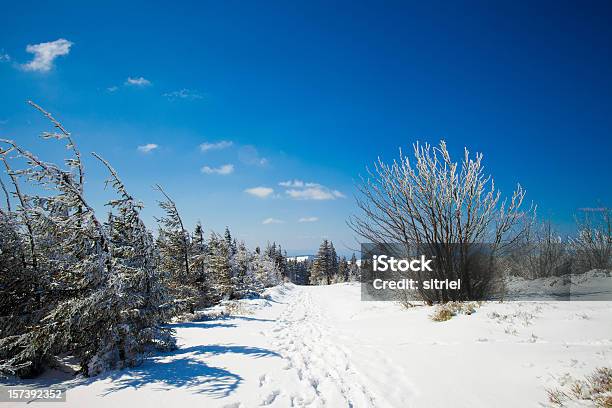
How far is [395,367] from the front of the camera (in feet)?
17.4

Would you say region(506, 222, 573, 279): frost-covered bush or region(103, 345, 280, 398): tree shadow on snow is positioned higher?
region(506, 222, 573, 279): frost-covered bush

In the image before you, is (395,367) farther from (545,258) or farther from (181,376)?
(545,258)

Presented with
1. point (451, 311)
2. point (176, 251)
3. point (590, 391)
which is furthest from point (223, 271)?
point (590, 391)

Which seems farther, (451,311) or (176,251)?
(176,251)

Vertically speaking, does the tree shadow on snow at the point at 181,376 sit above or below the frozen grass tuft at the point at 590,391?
below

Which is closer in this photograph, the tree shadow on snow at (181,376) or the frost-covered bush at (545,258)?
the tree shadow on snow at (181,376)

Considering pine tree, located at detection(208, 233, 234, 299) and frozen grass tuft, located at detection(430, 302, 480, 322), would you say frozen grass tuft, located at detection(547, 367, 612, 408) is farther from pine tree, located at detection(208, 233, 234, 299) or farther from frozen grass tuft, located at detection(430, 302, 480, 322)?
pine tree, located at detection(208, 233, 234, 299)

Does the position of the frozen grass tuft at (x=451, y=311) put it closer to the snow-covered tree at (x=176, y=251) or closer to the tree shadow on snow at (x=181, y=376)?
the tree shadow on snow at (x=181, y=376)

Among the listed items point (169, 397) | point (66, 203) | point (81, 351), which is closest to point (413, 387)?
point (169, 397)

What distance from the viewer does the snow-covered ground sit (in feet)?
12.7

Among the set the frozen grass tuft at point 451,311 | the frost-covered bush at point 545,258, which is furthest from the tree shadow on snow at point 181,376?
the frost-covered bush at point 545,258

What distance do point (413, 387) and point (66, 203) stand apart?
6949mm

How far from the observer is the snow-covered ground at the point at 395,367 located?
152 inches

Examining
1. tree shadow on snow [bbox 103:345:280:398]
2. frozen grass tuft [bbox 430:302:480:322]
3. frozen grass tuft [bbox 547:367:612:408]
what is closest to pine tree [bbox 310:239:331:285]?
frozen grass tuft [bbox 430:302:480:322]
